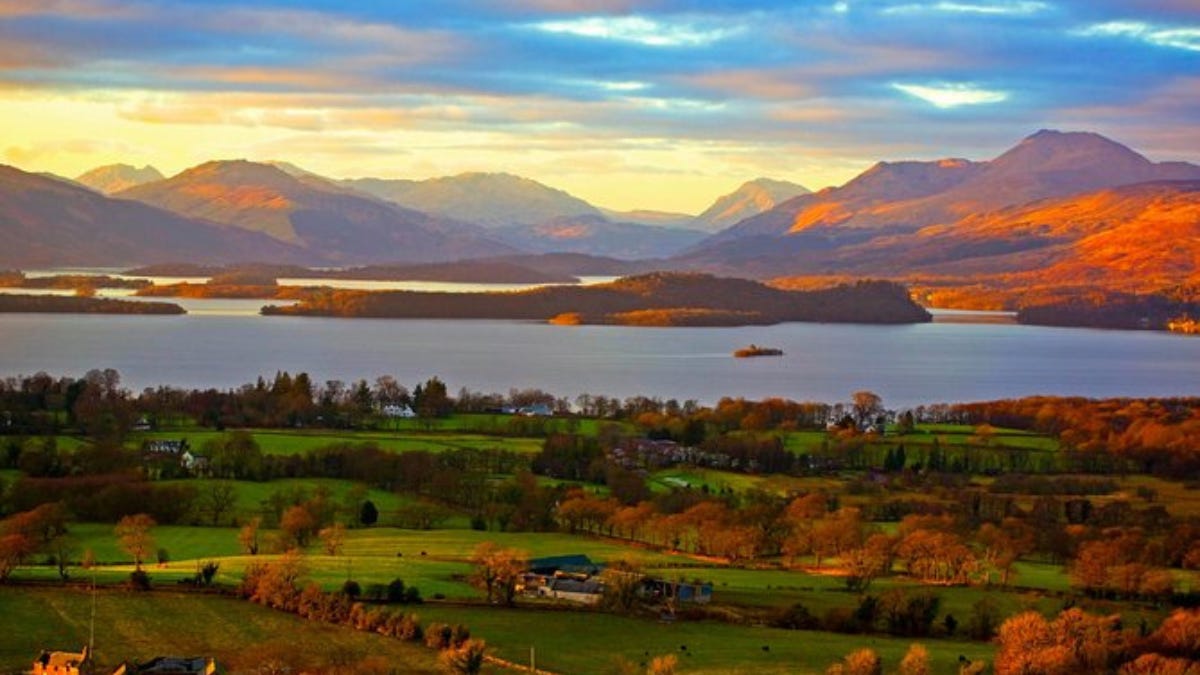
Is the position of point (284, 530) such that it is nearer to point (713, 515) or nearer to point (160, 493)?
point (160, 493)

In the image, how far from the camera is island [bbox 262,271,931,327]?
151 m

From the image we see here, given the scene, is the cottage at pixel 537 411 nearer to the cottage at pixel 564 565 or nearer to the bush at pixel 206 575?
the cottage at pixel 564 565

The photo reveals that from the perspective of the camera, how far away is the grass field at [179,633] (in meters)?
25.1

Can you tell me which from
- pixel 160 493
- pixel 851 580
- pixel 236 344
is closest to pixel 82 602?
pixel 160 493

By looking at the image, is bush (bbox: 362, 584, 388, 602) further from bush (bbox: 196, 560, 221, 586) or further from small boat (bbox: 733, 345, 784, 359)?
small boat (bbox: 733, 345, 784, 359)

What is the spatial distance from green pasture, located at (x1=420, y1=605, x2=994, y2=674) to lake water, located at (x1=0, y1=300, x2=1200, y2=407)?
48.4 m

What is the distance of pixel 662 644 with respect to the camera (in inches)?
1073

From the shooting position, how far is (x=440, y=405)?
63875 millimetres

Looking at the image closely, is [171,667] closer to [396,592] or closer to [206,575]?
[396,592]

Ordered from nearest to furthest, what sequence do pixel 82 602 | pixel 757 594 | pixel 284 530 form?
pixel 82 602, pixel 757 594, pixel 284 530

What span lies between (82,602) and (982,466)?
30.8m

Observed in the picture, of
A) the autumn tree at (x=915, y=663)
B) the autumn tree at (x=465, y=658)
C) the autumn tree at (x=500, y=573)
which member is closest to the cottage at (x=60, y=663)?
the autumn tree at (x=465, y=658)

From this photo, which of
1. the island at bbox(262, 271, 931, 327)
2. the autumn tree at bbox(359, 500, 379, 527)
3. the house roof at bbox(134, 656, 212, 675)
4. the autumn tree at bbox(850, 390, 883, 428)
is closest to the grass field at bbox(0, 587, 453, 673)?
the house roof at bbox(134, 656, 212, 675)

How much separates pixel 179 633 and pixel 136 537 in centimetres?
798
